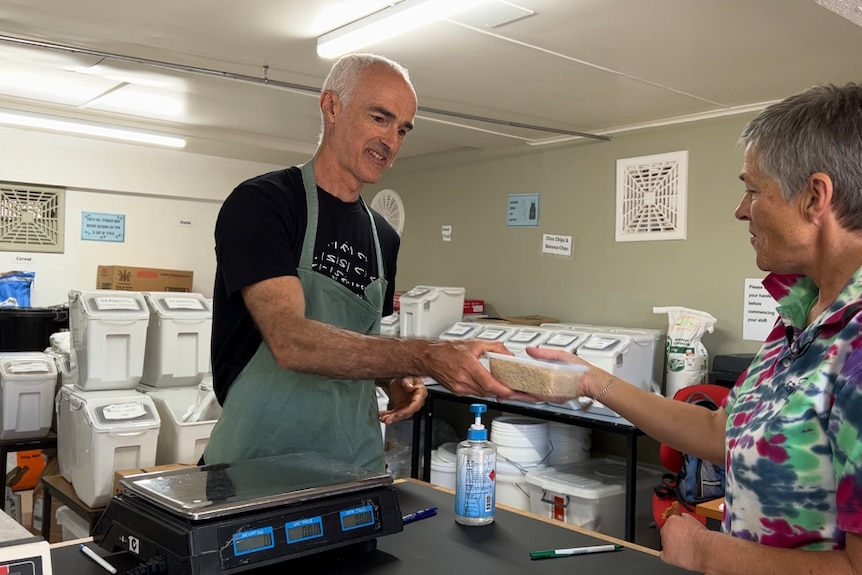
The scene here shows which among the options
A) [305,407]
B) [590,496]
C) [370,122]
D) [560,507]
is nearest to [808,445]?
[305,407]

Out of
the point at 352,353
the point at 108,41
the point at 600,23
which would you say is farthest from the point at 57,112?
the point at 352,353

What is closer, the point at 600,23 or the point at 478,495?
the point at 478,495

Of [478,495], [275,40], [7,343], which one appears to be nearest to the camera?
[478,495]

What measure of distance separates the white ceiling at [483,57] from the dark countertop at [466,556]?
162cm

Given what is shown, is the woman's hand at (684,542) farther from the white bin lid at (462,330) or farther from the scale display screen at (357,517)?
the white bin lid at (462,330)

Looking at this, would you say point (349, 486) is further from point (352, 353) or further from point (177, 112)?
point (177, 112)

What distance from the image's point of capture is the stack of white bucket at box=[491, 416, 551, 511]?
4090 millimetres

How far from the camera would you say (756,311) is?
394 centimetres

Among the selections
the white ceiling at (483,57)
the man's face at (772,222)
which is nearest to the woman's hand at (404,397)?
the man's face at (772,222)

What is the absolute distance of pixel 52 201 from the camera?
5.67m

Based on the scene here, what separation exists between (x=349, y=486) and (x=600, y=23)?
220 cm

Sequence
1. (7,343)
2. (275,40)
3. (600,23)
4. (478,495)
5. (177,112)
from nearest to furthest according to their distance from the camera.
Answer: (478,495)
(600,23)
(275,40)
(7,343)
(177,112)

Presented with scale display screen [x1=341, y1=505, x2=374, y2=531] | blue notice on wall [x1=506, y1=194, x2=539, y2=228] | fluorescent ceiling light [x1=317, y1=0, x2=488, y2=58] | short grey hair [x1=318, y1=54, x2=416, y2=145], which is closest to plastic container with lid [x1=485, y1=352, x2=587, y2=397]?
scale display screen [x1=341, y1=505, x2=374, y2=531]

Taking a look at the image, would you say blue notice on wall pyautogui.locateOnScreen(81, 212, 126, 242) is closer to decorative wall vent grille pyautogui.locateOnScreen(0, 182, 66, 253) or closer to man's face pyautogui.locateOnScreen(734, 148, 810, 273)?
decorative wall vent grille pyautogui.locateOnScreen(0, 182, 66, 253)
